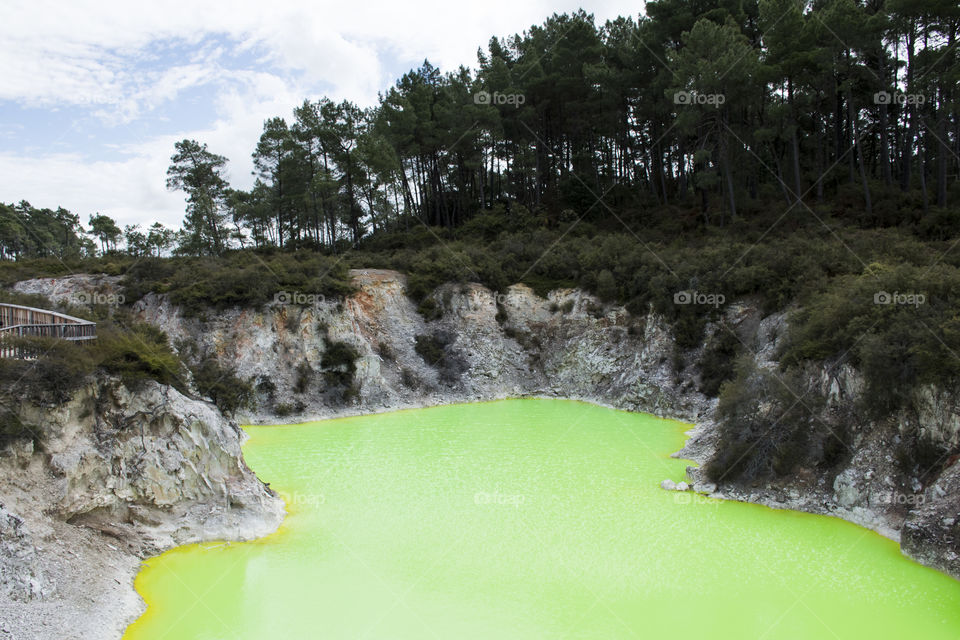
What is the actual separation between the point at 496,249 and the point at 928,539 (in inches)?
1187

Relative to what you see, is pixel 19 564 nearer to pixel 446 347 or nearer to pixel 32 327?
pixel 32 327

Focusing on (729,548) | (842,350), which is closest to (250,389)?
(729,548)

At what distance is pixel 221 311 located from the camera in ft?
97.6

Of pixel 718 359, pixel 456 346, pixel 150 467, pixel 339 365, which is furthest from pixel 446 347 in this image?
pixel 150 467

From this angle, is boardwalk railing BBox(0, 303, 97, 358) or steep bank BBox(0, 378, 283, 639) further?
boardwalk railing BBox(0, 303, 97, 358)

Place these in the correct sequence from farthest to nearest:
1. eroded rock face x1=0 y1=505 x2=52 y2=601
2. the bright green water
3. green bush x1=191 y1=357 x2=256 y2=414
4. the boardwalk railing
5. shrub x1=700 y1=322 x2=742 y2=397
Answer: shrub x1=700 y1=322 x2=742 y2=397 → green bush x1=191 y1=357 x2=256 y2=414 → the boardwalk railing → the bright green water → eroded rock face x1=0 y1=505 x2=52 y2=601

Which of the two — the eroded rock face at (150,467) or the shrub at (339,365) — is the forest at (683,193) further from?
the shrub at (339,365)

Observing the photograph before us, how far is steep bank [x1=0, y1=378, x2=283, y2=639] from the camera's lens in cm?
973

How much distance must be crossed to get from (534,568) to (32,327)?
42.6 feet

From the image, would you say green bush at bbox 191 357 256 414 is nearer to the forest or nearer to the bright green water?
the forest

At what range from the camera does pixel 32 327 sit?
1406 cm

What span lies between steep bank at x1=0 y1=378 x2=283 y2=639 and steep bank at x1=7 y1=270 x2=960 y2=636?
13.6 meters

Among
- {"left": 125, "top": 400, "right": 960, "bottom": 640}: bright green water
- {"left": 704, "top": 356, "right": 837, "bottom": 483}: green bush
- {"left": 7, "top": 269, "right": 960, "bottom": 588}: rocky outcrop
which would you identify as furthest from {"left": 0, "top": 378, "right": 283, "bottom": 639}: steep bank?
{"left": 7, "top": 269, "right": 960, "bottom": 588}: rocky outcrop

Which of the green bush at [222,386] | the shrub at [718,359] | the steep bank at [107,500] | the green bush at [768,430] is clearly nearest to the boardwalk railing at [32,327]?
the steep bank at [107,500]
